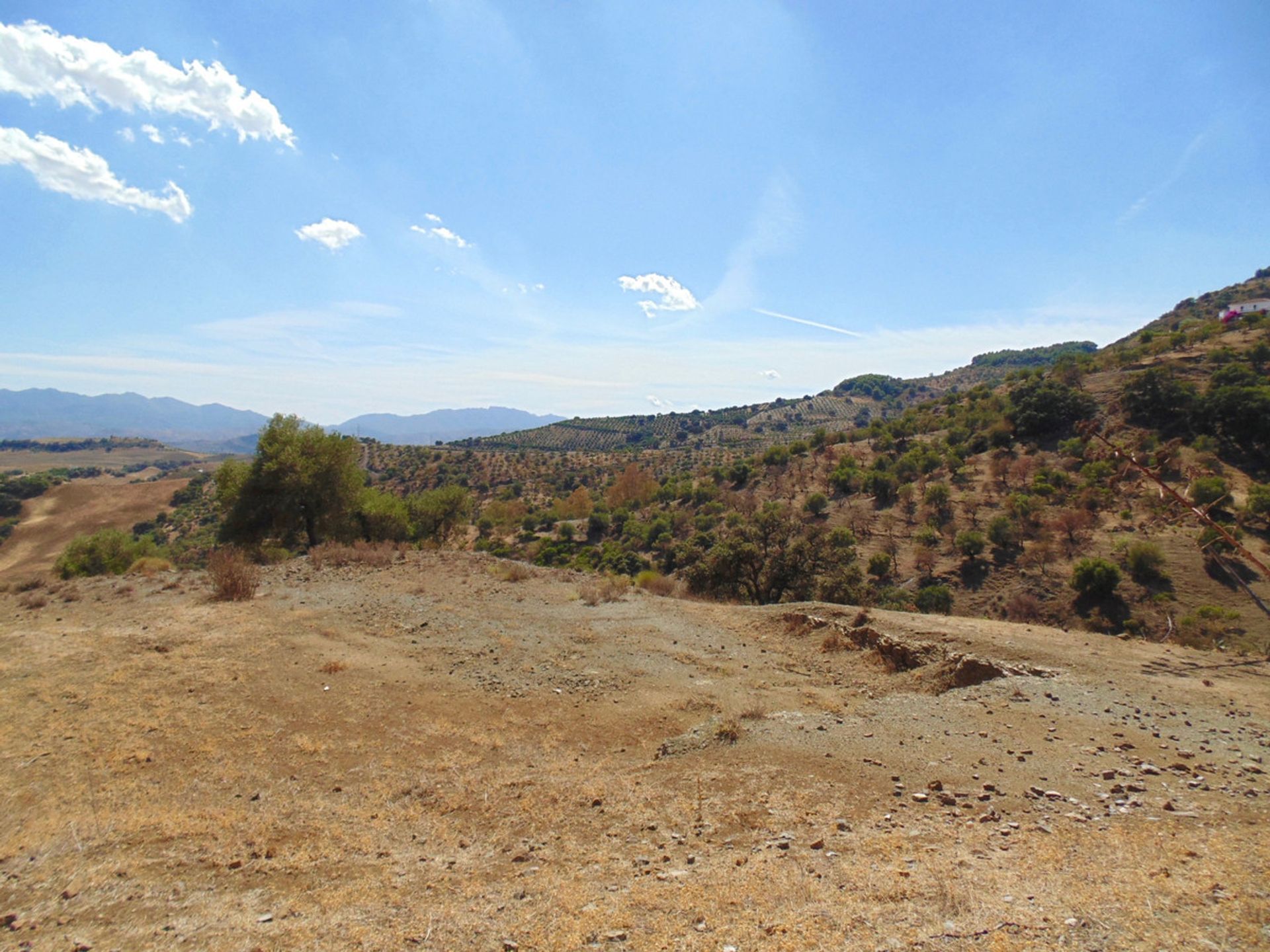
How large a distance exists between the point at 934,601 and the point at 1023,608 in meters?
3.89

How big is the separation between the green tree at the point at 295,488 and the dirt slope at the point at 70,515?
35.9 meters

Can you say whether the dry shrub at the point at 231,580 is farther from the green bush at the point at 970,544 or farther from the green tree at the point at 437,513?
the green bush at the point at 970,544

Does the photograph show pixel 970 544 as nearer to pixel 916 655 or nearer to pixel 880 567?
pixel 880 567

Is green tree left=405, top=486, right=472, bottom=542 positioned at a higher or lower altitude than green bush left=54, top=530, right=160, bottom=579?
higher

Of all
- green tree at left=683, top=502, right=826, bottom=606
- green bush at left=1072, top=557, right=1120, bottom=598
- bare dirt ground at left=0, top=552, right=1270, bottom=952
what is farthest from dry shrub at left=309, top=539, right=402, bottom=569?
green bush at left=1072, top=557, right=1120, bottom=598

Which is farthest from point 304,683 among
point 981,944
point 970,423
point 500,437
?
point 500,437

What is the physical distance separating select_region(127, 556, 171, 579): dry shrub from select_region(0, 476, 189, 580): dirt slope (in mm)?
37361

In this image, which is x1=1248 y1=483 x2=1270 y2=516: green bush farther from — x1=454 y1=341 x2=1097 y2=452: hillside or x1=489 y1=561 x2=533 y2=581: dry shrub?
x1=454 y1=341 x2=1097 y2=452: hillside

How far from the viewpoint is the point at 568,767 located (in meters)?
6.88

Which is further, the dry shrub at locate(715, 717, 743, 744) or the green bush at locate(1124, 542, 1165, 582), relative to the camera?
the green bush at locate(1124, 542, 1165, 582)

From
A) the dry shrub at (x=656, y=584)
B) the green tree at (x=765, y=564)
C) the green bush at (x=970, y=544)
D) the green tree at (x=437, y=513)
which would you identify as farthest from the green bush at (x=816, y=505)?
the green tree at (x=437, y=513)

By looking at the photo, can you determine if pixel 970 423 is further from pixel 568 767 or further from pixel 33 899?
pixel 33 899

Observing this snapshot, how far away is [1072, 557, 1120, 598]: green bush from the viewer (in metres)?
23.2

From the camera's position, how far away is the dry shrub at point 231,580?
14.1 meters
